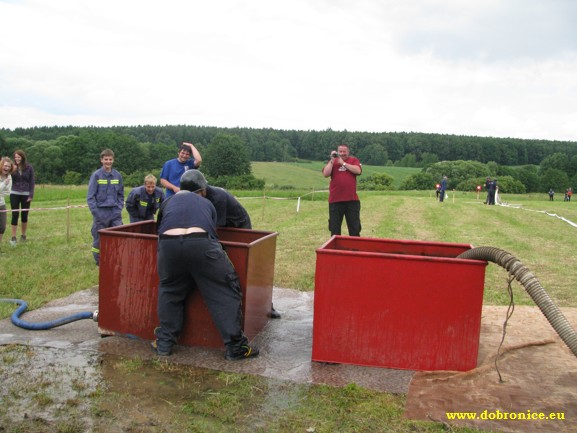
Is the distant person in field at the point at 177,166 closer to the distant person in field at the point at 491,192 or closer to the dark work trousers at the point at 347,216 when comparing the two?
the dark work trousers at the point at 347,216

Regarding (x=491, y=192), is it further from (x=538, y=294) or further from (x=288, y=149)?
(x=288, y=149)

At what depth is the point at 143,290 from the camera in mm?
5578

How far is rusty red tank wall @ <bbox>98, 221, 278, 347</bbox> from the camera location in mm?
5410

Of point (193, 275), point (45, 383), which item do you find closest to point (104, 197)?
point (193, 275)

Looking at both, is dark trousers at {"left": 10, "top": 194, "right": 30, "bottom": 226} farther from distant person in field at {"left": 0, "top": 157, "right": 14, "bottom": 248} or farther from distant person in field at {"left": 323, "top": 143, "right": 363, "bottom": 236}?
distant person in field at {"left": 323, "top": 143, "right": 363, "bottom": 236}

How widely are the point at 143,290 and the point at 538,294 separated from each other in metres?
3.63

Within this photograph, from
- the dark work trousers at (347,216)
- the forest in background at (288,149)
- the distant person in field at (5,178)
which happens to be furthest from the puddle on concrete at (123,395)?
the forest in background at (288,149)

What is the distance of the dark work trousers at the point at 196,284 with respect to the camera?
16.4 feet

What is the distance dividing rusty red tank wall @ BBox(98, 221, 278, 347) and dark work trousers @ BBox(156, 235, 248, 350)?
18 cm

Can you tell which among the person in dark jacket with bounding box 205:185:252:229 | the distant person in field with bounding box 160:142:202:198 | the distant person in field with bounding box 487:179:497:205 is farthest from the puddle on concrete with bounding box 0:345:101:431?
the distant person in field with bounding box 487:179:497:205

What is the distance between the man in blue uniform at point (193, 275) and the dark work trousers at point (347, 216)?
4.10m

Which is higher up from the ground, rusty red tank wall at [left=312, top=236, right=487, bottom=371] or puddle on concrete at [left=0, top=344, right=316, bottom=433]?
rusty red tank wall at [left=312, top=236, right=487, bottom=371]

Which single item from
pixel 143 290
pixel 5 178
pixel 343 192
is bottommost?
pixel 143 290

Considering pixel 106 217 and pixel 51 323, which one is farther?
pixel 106 217
